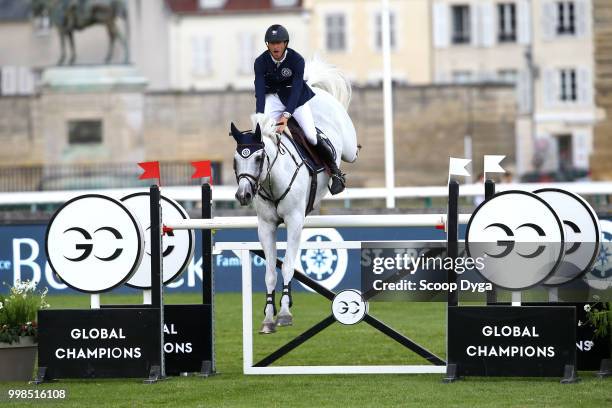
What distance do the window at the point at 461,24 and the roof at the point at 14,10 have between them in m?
18.9

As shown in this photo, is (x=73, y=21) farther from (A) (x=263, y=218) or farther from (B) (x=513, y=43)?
(B) (x=513, y=43)

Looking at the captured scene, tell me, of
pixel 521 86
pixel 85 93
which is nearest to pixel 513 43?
pixel 521 86

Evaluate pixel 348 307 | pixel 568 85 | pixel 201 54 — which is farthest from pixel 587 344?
pixel 568 85

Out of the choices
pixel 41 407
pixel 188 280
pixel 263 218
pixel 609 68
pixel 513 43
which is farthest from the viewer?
pixel 513 43

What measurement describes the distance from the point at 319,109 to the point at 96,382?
10.1ft

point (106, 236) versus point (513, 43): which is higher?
point (513, 43)

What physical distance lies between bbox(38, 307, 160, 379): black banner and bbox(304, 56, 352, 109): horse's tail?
307 centimetres

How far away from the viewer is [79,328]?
13117 mm

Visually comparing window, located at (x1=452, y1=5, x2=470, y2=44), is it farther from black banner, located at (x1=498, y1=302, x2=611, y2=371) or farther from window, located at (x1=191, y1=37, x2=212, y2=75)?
black banner, located at (x1=498, y1=302, x2=611, y2=371)

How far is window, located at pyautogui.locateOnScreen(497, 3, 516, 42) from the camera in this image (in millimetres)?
72438

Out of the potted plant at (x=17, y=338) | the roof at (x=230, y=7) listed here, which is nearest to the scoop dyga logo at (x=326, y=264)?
the potted plant at (x=17, y=338)

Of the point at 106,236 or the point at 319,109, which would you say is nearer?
the point at 106,236

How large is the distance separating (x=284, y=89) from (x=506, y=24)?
198ft

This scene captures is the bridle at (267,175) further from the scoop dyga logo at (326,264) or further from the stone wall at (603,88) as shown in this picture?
the stone wall at (603,88)
